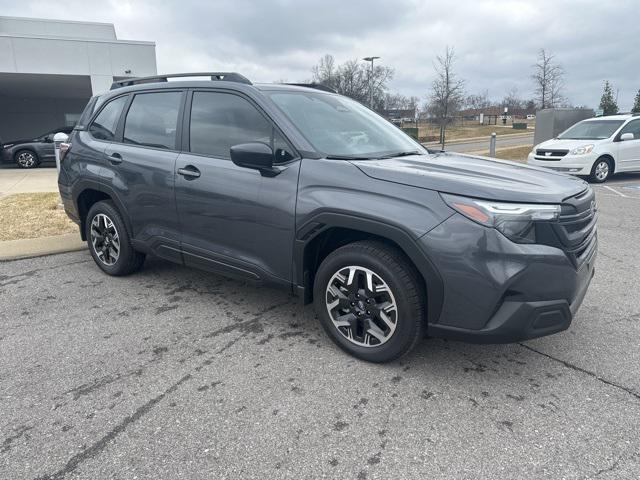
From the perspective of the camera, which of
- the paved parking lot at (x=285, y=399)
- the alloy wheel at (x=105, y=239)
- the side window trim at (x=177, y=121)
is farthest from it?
the alloy wheel at (x=105, y=239)

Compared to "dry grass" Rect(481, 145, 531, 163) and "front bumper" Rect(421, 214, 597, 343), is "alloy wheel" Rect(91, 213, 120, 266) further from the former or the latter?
"dry grass" Rect(481, 145, 531, 163)

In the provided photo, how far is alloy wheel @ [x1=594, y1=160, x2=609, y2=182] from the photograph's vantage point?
12.0 meters

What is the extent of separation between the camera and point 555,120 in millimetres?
19656

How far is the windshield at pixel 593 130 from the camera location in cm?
1234

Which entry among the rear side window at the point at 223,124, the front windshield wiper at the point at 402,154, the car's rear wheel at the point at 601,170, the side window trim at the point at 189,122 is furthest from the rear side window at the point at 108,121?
the car's rear wheel at the point at 601,170

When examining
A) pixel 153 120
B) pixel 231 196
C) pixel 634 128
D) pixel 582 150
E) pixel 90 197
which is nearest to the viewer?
pixel 231 196

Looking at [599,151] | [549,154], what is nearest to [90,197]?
[549,154]

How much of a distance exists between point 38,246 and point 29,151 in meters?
13.9

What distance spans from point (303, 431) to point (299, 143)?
1806 millimetres

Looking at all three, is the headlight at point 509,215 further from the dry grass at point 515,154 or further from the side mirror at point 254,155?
the dry grass at point 515,154

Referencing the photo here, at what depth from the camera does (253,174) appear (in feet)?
10.8

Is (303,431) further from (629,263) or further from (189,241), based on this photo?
(629,263)

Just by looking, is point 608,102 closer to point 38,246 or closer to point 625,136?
point 625,136

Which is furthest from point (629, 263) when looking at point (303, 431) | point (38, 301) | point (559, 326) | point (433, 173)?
point (38, 301)
